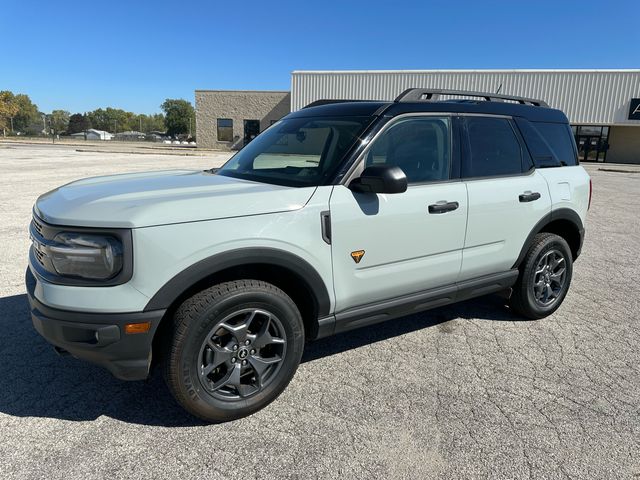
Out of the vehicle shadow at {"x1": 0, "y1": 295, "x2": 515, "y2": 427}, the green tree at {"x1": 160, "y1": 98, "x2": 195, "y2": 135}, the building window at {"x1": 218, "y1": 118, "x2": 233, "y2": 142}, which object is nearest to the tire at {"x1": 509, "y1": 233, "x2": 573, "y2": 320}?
the vehicle shadow at {"x1": 0, "y1": 295, "x2": 515, "y2": 427}

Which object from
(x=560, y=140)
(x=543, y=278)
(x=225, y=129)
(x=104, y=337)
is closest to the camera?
(x=104, y=337)

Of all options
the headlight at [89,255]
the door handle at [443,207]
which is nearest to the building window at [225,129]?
the door handle at [443,207]

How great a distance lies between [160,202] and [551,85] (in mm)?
36847

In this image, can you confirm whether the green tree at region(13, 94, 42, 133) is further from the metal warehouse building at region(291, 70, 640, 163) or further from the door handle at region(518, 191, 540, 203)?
the door handle at region(518, 191, 540, 203)

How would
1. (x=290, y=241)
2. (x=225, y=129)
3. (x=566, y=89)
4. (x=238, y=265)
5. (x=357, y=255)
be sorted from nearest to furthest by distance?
1. (x=238, y=265)
2. (x=290, y=241)
3. (x=357, y=255)
4. (x=566, y=89)
5. (x=225, y=129)

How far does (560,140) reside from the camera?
448 cm

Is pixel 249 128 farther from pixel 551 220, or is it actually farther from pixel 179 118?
pixel 179 118

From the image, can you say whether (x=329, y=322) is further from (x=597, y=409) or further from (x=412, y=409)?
(x=597, y=409)

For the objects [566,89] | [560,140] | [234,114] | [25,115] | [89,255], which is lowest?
[89,255]

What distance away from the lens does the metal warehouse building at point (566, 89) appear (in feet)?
108

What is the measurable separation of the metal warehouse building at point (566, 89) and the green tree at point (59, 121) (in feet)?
374

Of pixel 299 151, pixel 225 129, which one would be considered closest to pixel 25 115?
pixel 225 129

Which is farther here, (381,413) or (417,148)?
(417,148)

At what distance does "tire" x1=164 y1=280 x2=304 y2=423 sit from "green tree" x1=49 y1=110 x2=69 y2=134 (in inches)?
5583
